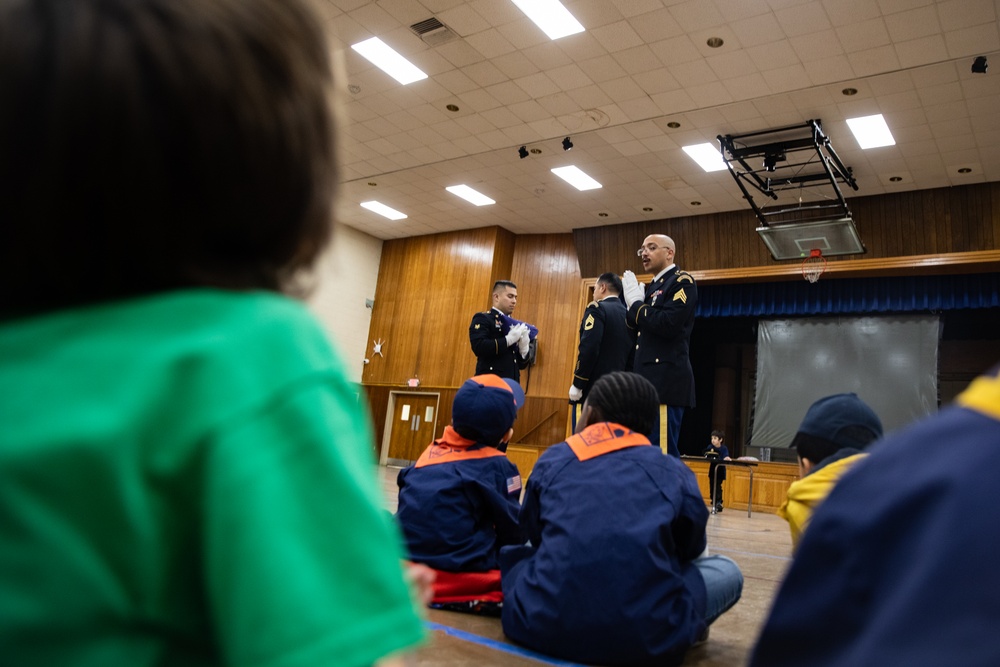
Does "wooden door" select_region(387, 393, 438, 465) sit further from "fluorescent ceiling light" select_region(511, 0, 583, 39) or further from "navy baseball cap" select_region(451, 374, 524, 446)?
"navy baseball cap" select_region(451, 374, 524, 446)

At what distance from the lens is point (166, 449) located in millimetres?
372

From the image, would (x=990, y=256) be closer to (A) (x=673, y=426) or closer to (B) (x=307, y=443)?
(A) (x=673, y=426)

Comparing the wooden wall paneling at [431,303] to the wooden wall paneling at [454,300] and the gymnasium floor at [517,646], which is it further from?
the gymnasium floor at [517,646]

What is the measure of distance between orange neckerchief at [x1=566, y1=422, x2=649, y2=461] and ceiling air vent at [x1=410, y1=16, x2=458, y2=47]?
5945 millimetres

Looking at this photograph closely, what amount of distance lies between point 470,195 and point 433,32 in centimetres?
443

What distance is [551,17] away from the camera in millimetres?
6816

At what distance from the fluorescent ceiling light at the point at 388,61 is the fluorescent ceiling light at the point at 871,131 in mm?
4903

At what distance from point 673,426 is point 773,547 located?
118cm

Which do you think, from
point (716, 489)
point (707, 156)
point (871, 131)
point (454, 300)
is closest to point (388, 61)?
point (707, 156)

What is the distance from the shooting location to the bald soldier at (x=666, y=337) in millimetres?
4262

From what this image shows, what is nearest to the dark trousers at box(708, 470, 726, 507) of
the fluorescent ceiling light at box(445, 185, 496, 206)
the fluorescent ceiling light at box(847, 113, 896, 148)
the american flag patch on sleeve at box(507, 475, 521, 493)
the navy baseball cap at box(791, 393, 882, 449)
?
the fluorescent ceiling light at box(847, 113, 896, 148)

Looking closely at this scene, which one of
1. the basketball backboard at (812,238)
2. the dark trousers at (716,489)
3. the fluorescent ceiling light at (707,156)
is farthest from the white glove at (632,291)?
the basketball backboard at (812,238)

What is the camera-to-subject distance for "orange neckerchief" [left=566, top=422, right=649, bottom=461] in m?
2.15

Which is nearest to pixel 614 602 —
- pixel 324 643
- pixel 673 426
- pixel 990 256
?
pixel 324 643
